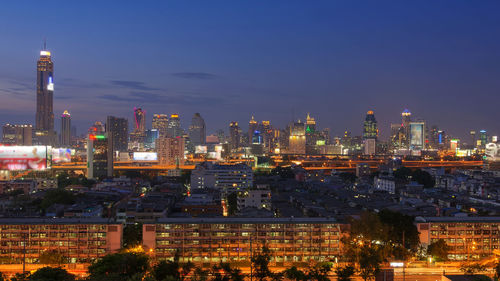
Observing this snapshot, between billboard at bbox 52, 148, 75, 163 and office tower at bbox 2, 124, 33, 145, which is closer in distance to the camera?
billboard at bbox 52, 148, 75, 163

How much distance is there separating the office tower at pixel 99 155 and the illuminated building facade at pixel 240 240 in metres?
38.4

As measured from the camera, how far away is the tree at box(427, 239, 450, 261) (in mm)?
18234

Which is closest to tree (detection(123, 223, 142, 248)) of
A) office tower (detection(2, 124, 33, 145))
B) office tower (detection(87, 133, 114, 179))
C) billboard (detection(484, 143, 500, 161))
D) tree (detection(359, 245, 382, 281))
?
tree (detection(359, 245, 382, 281))

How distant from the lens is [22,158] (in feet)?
162

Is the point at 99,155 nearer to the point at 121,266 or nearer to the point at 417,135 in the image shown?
the point at 121,266

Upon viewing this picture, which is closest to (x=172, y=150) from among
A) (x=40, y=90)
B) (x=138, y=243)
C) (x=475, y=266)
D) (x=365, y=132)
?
(x=40, y=90)

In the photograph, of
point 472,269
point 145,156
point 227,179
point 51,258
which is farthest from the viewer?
point 145,156

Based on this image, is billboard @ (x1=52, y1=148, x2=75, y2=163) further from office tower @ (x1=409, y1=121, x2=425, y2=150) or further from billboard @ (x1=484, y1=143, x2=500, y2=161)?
office tower @ (x1=409, y1=121, x2=425, y2=150)

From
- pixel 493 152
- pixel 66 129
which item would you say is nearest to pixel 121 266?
pixel 493 152

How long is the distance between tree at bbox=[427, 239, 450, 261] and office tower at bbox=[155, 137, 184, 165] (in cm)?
6028

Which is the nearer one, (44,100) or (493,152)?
(493,152)

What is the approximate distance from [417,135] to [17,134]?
11240cm

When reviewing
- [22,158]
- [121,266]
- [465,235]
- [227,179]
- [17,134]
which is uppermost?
[17,134]

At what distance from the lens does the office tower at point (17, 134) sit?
347ft
